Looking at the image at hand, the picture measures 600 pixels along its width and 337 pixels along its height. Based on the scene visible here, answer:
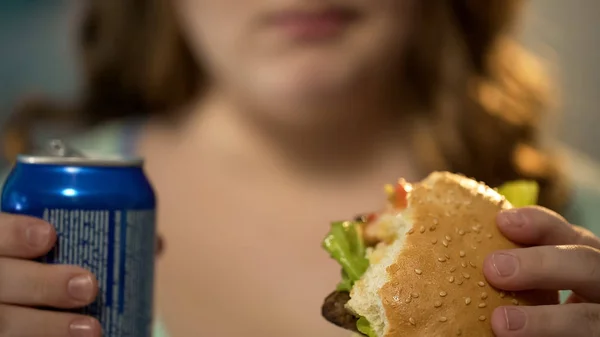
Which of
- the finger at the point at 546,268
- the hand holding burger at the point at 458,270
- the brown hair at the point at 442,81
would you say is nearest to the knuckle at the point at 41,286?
the hand holding burger at the point at 458,270

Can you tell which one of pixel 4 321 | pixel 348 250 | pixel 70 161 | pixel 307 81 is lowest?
pixel 4 321

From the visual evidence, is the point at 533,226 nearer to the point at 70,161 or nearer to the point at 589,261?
the point at 589,261

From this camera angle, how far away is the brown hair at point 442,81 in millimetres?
1575

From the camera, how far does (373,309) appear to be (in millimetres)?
696

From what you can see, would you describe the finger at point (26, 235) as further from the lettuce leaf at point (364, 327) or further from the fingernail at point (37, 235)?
the lettuce leaf at point (364, 327)

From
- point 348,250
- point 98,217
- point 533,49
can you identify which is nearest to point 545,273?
point 348,250

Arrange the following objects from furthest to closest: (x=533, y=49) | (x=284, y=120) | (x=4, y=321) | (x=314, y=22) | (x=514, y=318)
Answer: (x=533, y=49) → (x=284, y=120) → (x=314, y=22) → (x=4, y=321) → (x=514, y=318)

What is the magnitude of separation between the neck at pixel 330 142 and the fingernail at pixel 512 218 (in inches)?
34.0

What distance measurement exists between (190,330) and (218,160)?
481mm

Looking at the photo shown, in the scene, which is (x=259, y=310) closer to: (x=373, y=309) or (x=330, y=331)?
(x=330, y=331)

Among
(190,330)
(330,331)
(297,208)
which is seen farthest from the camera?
(297,208)

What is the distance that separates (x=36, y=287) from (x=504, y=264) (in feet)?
1.83

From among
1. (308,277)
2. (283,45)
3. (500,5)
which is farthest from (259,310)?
(500,5)

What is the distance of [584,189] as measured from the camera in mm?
1594
